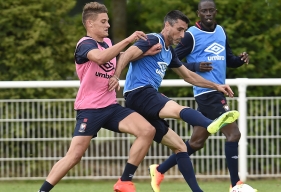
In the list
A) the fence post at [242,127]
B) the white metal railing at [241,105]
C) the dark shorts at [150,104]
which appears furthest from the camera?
the fence post at [242,127]

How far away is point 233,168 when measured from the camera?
886 cm

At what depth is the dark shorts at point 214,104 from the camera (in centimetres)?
893

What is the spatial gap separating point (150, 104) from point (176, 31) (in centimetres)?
77

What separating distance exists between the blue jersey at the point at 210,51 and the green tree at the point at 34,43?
2.72m

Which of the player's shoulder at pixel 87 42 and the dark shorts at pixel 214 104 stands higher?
the player's shoulder at pixel 87 42

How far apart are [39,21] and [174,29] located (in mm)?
3689

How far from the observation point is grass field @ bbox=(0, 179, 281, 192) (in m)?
9.98

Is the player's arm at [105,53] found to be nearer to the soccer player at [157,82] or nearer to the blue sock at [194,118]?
the soccer player at [157,82]

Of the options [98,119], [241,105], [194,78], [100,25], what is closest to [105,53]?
[100,25]

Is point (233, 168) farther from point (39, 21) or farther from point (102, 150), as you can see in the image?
point (39, 21)

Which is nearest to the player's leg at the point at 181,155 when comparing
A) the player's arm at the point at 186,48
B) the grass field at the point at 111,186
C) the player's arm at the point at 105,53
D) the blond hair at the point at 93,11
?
the player's arm at the point at 186,48

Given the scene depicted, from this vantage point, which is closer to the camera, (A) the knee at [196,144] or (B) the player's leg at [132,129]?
(B) the player's leg at [132,129]

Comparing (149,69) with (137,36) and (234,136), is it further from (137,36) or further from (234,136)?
(234,136)

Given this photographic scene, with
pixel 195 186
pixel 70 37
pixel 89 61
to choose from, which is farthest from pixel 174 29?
pixel 70 37
